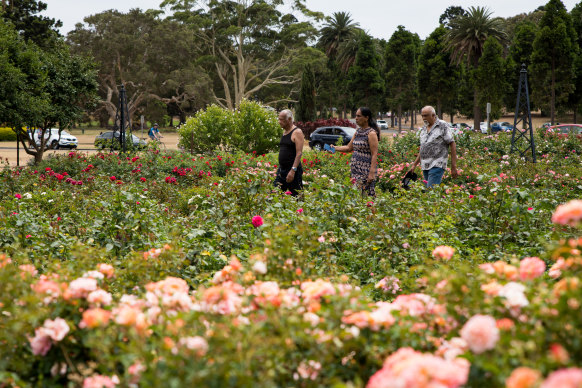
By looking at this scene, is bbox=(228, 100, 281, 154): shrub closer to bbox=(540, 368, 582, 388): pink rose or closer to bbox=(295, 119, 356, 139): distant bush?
bbox=(540, 368, 582, 388): pink rose

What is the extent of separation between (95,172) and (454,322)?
8.51 m

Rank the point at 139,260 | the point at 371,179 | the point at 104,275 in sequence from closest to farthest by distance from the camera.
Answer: the point at 104,275 → the point at 139,260 → the point at 371,179

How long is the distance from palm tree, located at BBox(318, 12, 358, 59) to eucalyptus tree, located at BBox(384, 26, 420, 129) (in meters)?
12.7

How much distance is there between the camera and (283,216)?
4.02 meters

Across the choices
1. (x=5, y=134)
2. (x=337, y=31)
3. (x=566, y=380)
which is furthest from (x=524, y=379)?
(x=337, y=31)

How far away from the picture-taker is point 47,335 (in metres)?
1.66

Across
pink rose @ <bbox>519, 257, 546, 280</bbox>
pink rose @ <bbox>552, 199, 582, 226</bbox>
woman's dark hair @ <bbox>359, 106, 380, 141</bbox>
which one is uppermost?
woman's dark hair @ <bbox>359, 106, 380, 141</bbox>

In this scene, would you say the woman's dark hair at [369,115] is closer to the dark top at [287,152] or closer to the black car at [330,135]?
the dark top at [287,152]

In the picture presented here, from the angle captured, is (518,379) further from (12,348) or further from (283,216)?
(283,216)

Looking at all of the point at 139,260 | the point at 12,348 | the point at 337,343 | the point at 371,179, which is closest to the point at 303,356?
the point at 337,343

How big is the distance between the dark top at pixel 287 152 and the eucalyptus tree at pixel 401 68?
39.4 meters

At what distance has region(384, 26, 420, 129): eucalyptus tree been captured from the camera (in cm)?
4294

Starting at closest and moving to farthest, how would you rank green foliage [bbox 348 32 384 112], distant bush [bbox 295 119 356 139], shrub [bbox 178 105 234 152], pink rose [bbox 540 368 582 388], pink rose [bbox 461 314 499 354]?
pink rose [bbox 540 368 582 388], pink rose [bbox 461 314 499 354], shrub [bbox 178 105 234 152], distant bush [bbox 295 119 356 139], green foliage [bbox 348 32 384 112]

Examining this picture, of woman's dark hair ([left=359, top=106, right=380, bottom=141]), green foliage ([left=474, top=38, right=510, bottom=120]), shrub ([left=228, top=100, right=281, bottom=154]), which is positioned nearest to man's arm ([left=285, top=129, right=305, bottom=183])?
woman's dark hair ([left=359, top=106, right=380, bottom=141])
